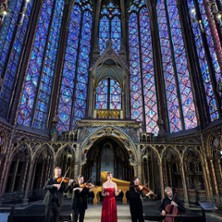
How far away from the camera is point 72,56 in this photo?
14977mm

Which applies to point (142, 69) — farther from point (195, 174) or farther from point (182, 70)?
point (195, 174)

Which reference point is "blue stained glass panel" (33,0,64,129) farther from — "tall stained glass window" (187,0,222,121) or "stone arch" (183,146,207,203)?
"tall stained glass window" (187,0,222,121)

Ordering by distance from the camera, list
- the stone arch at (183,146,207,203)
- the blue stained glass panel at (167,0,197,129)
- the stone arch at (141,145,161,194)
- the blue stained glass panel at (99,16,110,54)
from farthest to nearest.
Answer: the blue stained glass panel at (99,16,110,54)
the blue stained glass panel at (167,0,197,129)
the stone arch at (141,145,161,194)
the stone arch at (183,146,207,203)

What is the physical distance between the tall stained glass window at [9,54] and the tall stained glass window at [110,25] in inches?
353

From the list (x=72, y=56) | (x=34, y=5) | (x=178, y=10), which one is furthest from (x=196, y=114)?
(x=34, y=5)

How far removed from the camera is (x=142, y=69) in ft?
49.7

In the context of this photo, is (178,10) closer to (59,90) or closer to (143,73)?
(143,73)

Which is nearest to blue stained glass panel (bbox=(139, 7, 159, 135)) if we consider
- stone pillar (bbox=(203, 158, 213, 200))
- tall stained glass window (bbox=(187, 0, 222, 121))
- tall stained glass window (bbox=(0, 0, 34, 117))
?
tall stained glass window (bbox=(187, 0, 222, 121))

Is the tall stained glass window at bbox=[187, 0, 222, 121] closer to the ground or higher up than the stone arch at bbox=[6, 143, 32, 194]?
higher up

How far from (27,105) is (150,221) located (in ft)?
31.7

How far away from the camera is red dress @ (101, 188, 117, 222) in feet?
12.8

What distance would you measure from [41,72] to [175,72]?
10.4m

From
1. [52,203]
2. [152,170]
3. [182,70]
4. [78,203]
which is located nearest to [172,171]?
[152,170]

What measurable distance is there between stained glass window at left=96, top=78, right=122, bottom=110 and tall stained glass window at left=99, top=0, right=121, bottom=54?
18.0 feet
